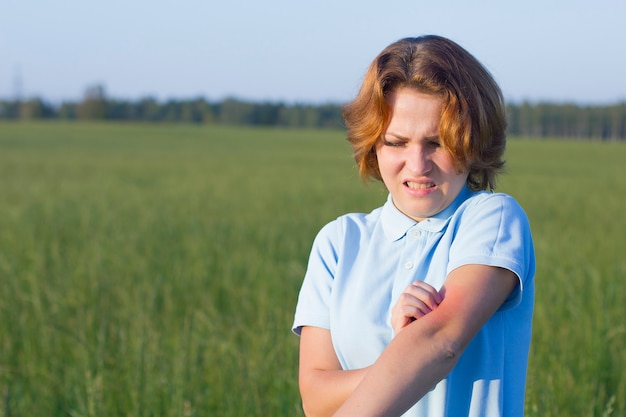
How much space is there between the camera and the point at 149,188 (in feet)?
44.2

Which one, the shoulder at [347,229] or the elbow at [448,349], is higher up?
the shoulder at [347,229]

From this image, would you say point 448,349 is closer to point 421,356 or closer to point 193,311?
point 421,356

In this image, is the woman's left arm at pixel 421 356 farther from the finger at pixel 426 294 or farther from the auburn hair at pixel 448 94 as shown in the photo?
the auburn hair at pixel 448 94

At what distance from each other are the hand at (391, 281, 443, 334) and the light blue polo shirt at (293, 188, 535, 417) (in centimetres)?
7

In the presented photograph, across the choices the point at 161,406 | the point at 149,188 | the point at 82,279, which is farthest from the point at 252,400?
the point at 149,188

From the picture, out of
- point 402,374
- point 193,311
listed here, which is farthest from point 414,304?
point 193,311

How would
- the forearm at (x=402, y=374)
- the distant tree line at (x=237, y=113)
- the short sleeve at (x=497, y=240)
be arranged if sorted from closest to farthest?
the forearm at (x=402, y=374) → the short sleeve at (x=497, y=240) → the distant tree line at (x=237, y=113)

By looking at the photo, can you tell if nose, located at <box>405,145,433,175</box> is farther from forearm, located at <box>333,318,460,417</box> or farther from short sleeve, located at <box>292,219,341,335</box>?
forearm, located at <box>333,318,460,417</box>

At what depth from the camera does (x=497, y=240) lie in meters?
1.19

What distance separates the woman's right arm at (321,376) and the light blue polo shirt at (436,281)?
0.02 meters

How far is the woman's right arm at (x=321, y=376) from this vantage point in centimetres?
128

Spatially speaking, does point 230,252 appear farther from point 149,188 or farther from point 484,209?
point 149,188

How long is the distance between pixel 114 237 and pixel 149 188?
285 inches

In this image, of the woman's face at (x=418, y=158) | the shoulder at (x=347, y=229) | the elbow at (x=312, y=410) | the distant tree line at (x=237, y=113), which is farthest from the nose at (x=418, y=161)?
the distant tree line at (x=237, y=113)
